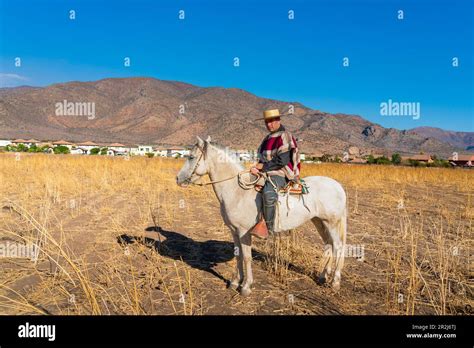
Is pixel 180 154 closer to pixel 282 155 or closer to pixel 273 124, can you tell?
pixel 273 124

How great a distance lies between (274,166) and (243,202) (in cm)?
80

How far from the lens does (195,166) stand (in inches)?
200

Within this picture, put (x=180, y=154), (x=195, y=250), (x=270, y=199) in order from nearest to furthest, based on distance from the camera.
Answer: (x=270, y=199), (x=195, y=250), (x=180, y=154)

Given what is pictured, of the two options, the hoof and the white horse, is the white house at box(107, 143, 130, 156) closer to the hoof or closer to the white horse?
the white horse

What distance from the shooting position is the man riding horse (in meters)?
4.89

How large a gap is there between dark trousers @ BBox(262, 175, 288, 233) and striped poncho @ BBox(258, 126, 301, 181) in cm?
11

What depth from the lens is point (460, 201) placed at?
49.4 feet

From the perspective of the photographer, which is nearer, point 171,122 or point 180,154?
point 180,154

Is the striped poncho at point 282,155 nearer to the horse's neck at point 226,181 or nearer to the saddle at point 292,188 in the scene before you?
the saddle at point 292,188

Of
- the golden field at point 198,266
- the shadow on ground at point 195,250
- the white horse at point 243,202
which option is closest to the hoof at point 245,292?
the white horse at point 243,202

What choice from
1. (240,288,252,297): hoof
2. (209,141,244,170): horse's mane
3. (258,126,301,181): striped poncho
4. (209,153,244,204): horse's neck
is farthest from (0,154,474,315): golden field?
(209,141,244,170): horse's mane

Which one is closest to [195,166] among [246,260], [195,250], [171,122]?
[246,260]

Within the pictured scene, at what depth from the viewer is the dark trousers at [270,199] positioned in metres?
4.83
